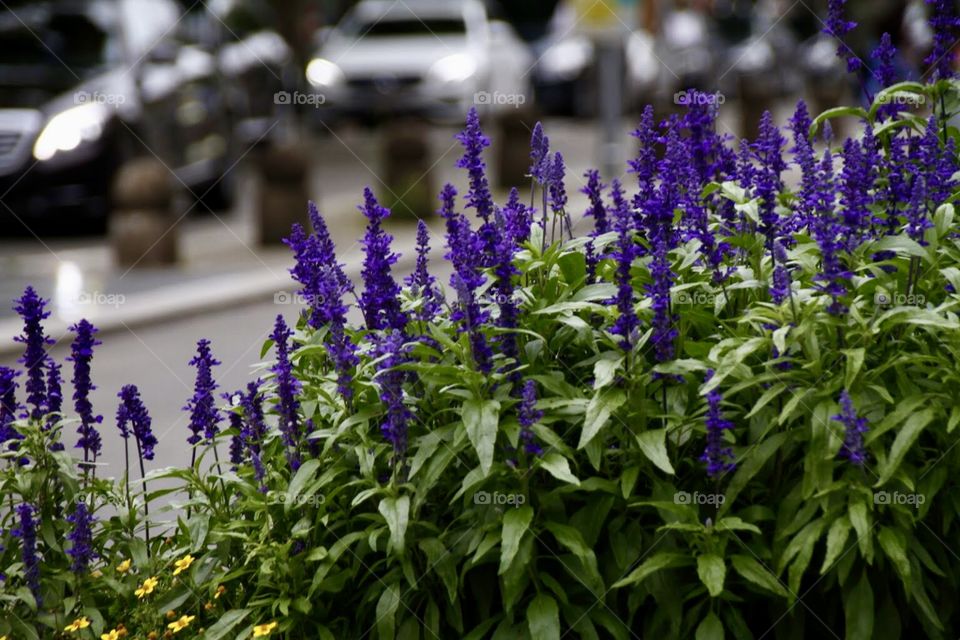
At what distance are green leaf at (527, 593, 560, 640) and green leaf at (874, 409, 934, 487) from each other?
0.81m

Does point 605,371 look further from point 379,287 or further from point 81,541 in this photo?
point 81,541

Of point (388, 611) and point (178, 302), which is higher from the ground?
point (178, 302)

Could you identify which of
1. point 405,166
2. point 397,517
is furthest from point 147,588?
point 405,166

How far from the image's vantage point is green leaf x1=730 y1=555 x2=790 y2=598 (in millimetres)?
3363

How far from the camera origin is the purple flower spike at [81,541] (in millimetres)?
4023

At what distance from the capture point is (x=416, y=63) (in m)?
21.4

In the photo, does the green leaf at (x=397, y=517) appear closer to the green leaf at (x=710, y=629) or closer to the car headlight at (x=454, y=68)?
the green leaf at (x=710, y=629)

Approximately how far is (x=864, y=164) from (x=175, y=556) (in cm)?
218

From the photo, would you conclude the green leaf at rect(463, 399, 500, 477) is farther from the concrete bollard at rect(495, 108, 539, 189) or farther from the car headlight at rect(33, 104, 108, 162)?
the concrete bollard at rect(495, 108, 539, 189)

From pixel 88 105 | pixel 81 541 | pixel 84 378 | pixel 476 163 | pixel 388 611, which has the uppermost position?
pixel 88 105

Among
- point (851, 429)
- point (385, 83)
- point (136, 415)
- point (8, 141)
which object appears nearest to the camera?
point (851, 429)

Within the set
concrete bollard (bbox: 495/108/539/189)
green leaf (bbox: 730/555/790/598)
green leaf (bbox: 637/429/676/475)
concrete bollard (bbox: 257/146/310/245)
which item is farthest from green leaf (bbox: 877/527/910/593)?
concrete bollard (bbox: 495/108/539/189)

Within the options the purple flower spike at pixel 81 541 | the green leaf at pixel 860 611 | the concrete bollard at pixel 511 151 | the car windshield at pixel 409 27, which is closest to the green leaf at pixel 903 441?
the green leaf at pixel 860 611

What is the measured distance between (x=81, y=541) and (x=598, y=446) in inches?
59.5
